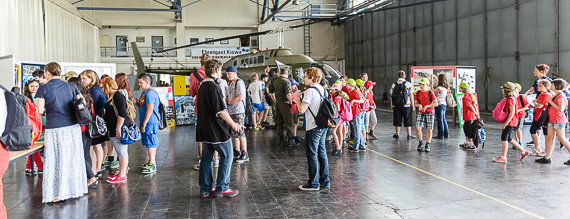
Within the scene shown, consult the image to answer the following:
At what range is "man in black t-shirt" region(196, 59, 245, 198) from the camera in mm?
4570

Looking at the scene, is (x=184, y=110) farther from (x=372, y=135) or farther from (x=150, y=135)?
(x=150, y=135)

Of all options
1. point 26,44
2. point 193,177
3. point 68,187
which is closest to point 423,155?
point 193,177

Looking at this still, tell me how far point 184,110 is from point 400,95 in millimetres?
7250

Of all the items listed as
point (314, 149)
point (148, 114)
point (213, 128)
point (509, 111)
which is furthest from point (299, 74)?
point (213, 128)

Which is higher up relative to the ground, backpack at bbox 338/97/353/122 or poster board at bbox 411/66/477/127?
poster board at bbox 411/66/477/127

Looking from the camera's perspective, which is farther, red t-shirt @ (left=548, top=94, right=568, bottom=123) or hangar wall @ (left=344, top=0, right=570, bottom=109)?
hangar wall @ (left=344, top=0, right=570, bottom=109)

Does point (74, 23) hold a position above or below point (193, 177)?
above

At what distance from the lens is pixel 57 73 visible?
4578 mm

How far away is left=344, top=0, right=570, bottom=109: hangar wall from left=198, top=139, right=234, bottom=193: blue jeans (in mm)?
12053

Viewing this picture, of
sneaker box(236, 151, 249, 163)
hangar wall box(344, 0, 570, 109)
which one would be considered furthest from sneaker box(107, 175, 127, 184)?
hangar wall box(344, 0, 570, 109)

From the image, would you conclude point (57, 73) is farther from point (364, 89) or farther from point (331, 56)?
point (331, 56)

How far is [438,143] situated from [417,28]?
505 inches

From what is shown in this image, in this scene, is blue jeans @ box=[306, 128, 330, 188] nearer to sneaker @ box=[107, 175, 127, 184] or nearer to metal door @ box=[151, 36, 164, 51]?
sneaker @ box=[107, 175, 127, 184]

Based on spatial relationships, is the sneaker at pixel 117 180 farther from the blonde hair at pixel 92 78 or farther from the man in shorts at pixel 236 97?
the man in shorts at pixel 236 97
